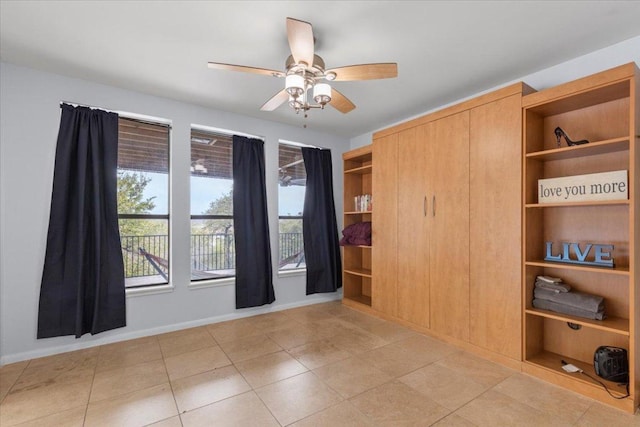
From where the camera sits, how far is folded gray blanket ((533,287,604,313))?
2.16m

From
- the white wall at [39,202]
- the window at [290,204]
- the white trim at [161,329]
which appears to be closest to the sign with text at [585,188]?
the window at [290,204]

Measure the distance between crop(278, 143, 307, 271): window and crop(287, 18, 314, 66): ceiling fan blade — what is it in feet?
8.24

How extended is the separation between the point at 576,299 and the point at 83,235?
4.41 metres

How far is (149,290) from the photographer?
326cm

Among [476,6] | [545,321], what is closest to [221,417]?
[545,321]

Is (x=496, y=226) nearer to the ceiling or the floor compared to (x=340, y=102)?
nearer to the floor

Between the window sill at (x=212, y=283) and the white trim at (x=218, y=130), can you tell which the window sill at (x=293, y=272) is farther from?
the white trim at (x=218, y=130)

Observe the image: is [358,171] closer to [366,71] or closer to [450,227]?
[450,227]

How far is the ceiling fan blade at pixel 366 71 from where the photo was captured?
2.00 metres

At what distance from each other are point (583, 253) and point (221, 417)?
297 cm

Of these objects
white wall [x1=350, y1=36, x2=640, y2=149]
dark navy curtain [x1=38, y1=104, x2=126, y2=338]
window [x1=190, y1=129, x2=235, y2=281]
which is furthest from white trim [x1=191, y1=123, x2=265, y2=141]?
white wall [x1=350, y1=36, x2=640, y2=149]

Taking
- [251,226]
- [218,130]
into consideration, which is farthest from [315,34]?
[251,226]

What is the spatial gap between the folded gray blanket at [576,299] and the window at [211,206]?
11.3 feet

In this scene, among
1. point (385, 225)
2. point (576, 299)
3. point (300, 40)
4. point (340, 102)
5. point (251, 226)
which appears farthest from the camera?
point (251, 226)
